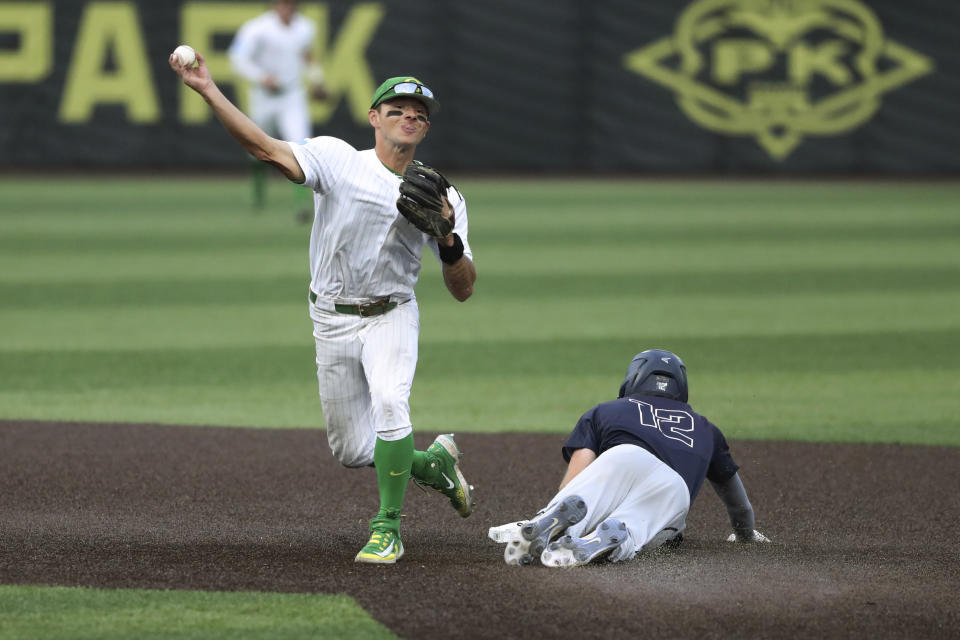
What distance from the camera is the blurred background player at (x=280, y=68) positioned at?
1792 centimetres

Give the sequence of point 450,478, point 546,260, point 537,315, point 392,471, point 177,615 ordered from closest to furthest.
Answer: point 177,615, point 392,471, point 450,478, point 537,315, point 546,260

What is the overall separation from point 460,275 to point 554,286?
25.1ft

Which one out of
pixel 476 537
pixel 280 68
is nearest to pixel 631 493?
pixel 476 537

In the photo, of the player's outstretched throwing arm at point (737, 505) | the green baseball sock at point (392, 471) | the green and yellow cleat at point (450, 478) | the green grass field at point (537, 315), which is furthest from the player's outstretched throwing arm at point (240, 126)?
the green grass field at point (537, 315)

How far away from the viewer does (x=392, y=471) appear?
5207 mm

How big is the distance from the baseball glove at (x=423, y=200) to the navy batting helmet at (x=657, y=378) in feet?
3.36

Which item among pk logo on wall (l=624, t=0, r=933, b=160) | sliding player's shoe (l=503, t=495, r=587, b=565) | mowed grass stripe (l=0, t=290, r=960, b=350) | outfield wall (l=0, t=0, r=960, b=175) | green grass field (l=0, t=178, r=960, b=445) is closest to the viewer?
sliding player's shoe (l=503, t=495, r=587, b=565)

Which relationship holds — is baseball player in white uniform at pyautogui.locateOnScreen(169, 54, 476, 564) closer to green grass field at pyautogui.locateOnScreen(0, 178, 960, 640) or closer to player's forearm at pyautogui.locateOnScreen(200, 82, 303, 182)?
player's forearm at pyautogui.locateOnScreen(200, 82, 303, 182)

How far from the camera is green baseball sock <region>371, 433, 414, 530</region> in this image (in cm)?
519

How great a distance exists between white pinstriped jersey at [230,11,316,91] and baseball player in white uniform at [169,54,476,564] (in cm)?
1293

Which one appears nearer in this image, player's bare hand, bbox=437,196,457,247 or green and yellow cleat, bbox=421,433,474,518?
player's bare hand, bbox=437,196,457,247

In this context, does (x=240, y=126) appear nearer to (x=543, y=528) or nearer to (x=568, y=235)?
(x=543, y=528)

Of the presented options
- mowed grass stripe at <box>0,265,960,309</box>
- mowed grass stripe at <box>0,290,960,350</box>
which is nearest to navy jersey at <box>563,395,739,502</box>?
mowed grass stripe at <box>0,290,960,350</box>

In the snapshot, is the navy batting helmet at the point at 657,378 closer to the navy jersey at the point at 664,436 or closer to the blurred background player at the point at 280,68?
the navy jersey at the point at 664,436
